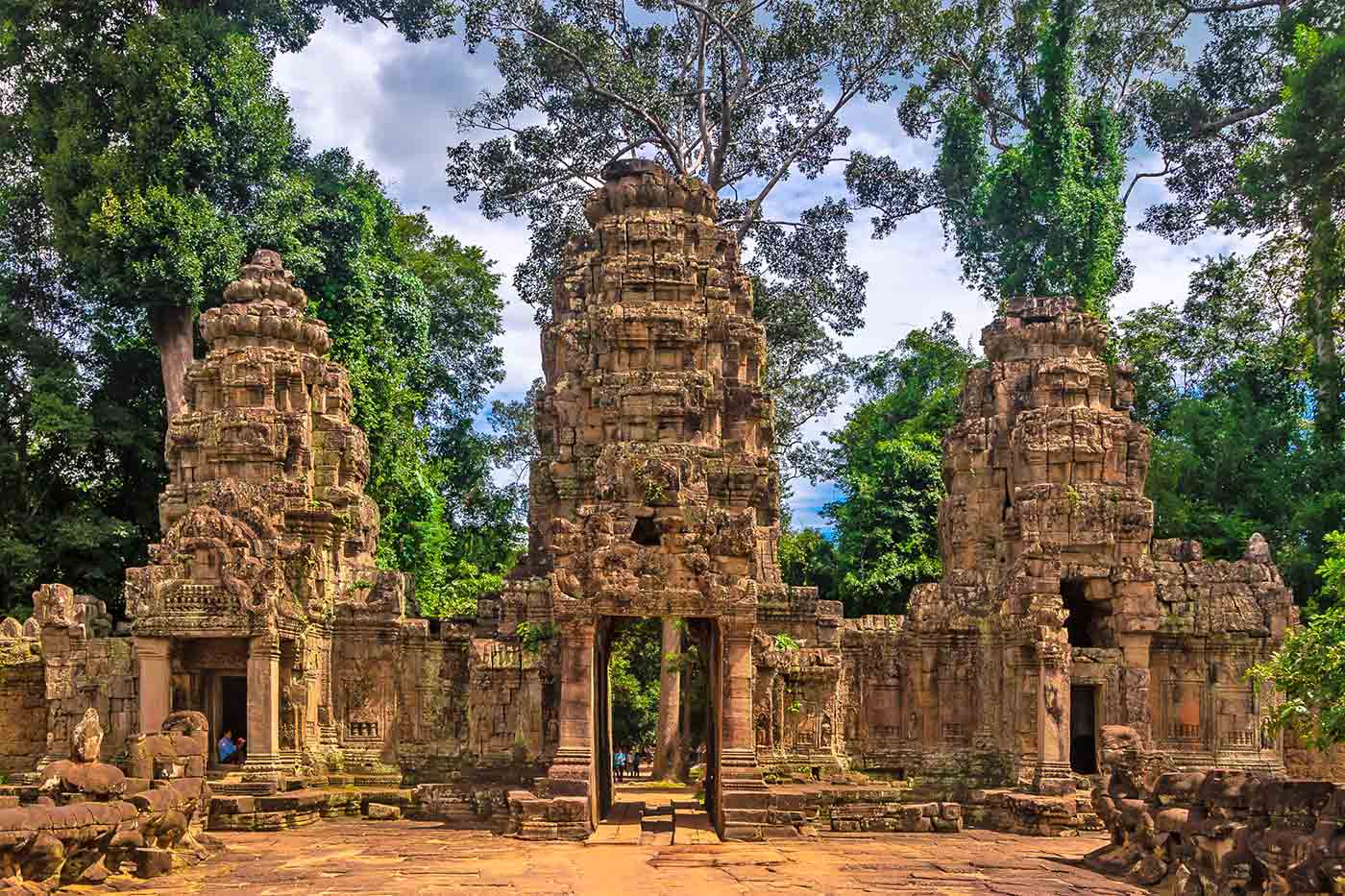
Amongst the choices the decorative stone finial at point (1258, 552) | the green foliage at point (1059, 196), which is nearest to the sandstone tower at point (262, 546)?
the decorative stone finial at point (1258, 552)

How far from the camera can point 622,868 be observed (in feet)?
43.9

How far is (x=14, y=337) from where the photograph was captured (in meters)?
27.0

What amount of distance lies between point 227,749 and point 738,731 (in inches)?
304

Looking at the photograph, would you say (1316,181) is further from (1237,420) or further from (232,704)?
(232,704)

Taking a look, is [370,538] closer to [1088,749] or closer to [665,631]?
[665,631]

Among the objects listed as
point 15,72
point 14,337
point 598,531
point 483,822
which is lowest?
point 483,822

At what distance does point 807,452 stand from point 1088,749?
54.6 feet

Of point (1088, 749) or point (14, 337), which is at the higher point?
point (14, 337)

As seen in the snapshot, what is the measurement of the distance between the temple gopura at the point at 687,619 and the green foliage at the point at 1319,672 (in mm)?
6672

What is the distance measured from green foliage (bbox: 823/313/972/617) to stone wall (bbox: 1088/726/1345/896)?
14962mm

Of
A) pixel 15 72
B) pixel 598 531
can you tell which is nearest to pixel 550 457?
pixel 598 531

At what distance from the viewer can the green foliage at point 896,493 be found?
30.5 m

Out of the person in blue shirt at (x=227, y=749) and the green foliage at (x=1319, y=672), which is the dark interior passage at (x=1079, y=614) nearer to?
the green foliage at (x=1319, y=672)

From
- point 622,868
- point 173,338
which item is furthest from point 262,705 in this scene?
point 173,338
